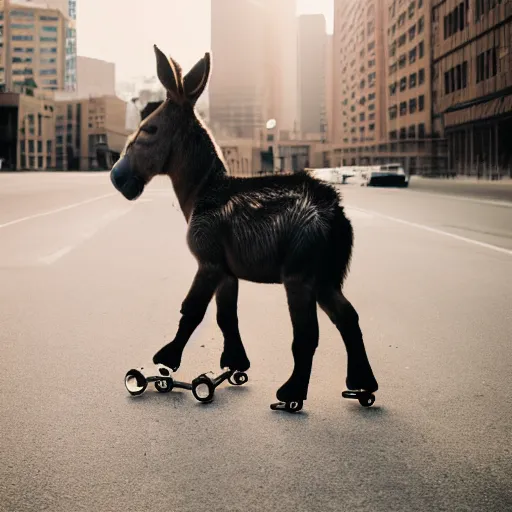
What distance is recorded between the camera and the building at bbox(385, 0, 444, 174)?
94.9 m

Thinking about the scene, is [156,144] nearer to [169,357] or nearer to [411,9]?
[169,357]

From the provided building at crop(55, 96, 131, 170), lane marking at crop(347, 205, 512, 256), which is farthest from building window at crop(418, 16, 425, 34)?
building at crop(55, 96, 131, 170)

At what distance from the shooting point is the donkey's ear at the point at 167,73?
4266 millimetres

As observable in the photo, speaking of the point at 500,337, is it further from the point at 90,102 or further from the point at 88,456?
the point at 90,102

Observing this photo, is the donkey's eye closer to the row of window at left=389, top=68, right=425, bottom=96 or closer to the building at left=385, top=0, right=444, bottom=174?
the building at left=385, top=0, right=444, bottom=174

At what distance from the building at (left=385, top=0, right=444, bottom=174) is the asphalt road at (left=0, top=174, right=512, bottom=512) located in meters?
77.1

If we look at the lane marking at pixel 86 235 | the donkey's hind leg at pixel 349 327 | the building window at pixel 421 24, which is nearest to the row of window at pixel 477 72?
the building window at pixel 421 24

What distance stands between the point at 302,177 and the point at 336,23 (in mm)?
199452

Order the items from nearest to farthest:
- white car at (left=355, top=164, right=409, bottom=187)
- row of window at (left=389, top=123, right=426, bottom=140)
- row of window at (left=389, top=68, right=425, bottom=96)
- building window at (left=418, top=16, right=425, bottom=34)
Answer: white car at (left=355, top=164, right=409, bottom=187) < row of window at (left=389, top=123, right=426, bottom=140) < building window at (left=418, top=16, right=425, bottom=34) < row of window at (left=389, top=68, right=425, bottom=96)

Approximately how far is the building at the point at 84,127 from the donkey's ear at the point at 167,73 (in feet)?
588

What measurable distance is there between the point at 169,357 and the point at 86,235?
1354 centimetres

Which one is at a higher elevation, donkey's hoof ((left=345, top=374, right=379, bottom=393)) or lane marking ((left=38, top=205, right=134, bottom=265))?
lane marking ((left=38, top=205, right=134, bottom=265))

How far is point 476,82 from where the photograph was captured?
63.1 m

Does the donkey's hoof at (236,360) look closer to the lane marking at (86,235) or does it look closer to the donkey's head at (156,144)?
the donkey's head at (156,144)
